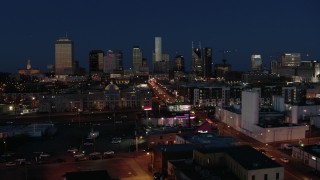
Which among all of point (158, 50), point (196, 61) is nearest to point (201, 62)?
point (196, 61)

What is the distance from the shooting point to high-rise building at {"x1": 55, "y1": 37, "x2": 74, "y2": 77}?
57.0m

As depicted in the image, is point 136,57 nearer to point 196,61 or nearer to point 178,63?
point 178,63

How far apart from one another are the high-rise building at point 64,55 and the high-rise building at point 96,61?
29.3ft

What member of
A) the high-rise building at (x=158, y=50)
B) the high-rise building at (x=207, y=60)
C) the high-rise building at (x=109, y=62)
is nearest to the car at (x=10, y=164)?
the high-rise building at (x=207, y=60)

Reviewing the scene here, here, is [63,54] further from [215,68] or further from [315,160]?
[315,160]

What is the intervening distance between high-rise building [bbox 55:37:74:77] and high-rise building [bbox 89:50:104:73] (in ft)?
29.3

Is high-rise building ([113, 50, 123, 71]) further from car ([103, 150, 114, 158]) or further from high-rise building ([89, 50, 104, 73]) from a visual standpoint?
car ([103, 150, 114, 158])

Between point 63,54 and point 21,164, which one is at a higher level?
point 63,54

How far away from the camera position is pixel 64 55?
57.2 m

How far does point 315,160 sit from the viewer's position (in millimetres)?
9125

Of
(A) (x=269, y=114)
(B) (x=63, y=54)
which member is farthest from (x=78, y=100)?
(B) (x=63, y=54)

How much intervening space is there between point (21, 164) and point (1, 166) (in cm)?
46

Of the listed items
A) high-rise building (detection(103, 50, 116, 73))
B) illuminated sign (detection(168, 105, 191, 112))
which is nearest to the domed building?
illuminated sign (detection(168, 105, 191, 112))

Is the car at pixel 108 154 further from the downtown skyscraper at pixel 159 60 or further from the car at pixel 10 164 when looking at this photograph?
the downtown skyscraper at pixel 159 60
